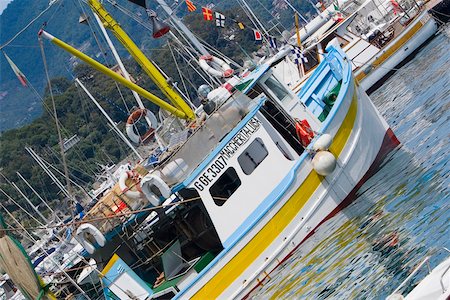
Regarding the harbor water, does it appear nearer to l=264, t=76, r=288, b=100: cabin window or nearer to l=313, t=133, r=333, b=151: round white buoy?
l=313, t=133, r=333, b=151: round white buoy

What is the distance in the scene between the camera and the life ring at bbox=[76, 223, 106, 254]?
18.7 meters

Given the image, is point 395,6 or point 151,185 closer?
point 151,185

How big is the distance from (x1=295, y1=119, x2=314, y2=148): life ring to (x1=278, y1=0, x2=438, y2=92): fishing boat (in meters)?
15.6

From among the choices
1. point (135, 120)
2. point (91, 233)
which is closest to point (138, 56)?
point (135, 120)

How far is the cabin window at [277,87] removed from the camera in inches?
820

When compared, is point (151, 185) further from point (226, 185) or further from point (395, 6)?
point (395, 6)

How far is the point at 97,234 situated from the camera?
18.6 meters

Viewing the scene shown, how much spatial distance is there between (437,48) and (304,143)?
64.6 feet

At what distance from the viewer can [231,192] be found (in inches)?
751

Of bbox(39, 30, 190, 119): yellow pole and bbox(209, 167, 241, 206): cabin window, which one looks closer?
bbox(209, 167, 241, 206): cabin window

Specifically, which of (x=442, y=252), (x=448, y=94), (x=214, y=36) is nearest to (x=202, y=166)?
(x=442, y=252)

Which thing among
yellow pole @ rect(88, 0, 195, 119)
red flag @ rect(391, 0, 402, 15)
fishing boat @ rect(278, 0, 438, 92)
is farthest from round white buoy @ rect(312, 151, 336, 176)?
red flag @ rect(391, 0, 402, 15)

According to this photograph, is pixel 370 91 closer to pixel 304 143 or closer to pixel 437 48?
pixel 437 48

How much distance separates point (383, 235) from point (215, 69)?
27.5 feet
